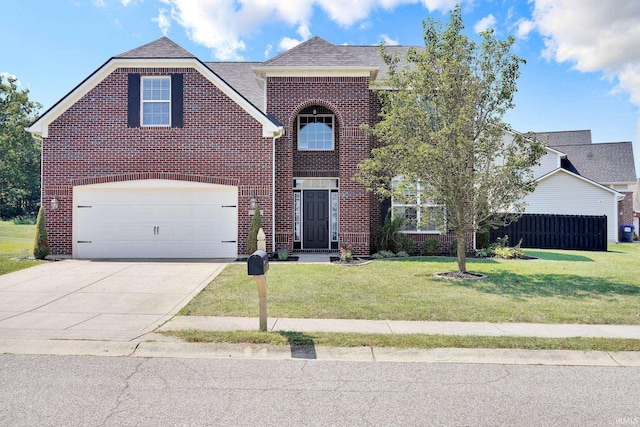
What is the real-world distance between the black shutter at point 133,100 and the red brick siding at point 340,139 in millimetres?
4461

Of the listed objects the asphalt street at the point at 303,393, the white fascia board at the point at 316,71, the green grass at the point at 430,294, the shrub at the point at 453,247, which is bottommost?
the asphalt street at the point at 303,393

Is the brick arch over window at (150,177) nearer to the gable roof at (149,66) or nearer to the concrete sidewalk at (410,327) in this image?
the gable roof at (149,66)

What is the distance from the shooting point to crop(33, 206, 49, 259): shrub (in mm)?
13742

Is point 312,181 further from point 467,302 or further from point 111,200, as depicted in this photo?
point 467,302

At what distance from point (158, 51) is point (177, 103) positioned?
6.70 ft

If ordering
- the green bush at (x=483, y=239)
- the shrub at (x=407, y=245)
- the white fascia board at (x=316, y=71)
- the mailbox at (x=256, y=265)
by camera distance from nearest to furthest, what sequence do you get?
the mailbox at (x=256, y=265), the white fascia board at (x=316, y=71), the shrub at (x=407, y=245), the green bush at (x=483, y=239)

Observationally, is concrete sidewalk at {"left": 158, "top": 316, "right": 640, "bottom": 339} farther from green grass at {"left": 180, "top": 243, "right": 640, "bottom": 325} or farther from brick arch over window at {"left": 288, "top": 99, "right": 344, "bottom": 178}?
brick arch over window at {"left": 288, "top": 99, "right": 344, "bottom": 178}

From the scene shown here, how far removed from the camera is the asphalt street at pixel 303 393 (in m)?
3.91

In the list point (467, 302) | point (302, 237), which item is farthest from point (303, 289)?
point (302, 237)

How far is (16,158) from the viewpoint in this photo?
41.3m

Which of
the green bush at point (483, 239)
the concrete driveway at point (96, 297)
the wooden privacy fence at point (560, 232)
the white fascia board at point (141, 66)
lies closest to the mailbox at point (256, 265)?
the concrete driveway at point (96, 297)

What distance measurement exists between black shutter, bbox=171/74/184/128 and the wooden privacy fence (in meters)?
14.7

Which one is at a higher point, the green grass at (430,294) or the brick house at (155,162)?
the brick house at (155,162)

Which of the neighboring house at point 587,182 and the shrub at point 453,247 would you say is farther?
the neighboring house at point 587,182
